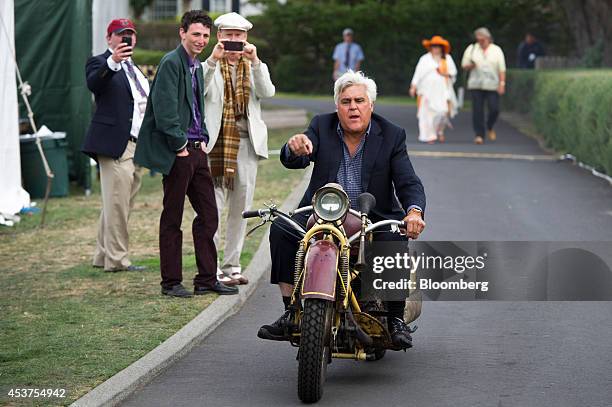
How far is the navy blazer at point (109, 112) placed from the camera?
37.7ft

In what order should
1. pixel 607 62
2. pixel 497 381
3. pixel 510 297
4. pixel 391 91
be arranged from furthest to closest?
pixel 391 91, pixel 607 62, pixel 510 297, pixel 497 381

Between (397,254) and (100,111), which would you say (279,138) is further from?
(397,254)

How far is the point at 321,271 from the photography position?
7.07 meters

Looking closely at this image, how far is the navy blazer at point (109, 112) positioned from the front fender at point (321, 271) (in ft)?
15.2

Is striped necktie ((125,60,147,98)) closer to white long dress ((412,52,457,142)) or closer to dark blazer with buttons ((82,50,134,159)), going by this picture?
dark blazer with buttons ((82,50,134,159))

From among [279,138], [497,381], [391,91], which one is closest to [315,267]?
[497,381]

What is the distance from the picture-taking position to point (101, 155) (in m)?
11.6

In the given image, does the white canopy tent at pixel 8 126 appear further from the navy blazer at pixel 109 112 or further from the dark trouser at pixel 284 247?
the dark trouser at pixel 284 247

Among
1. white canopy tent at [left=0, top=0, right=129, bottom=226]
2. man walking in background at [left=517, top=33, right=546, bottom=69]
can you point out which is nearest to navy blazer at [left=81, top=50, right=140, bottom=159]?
white canopy tent at [left=0, top=0, right=129, bottom=226]

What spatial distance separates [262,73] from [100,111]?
176 cm

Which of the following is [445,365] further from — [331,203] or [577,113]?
[577,113]

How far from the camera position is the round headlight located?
7180mm

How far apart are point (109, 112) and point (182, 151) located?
1.64 metres

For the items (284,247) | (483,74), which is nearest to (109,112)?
(284,247)
